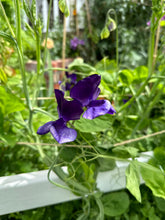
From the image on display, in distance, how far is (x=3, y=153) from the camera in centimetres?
89

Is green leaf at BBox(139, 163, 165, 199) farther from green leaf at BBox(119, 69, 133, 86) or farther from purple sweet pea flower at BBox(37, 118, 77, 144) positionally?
green leaf at BBox(119, 69, 133, 86)

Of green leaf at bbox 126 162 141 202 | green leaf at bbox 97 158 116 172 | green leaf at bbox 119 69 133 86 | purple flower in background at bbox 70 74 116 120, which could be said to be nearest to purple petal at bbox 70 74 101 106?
purple flower in background at bbox 70 74 116 120

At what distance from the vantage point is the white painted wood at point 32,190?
0.60 meters

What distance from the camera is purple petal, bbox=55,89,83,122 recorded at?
405mm

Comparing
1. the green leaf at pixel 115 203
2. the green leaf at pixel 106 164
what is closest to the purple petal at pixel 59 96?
the green leaf at pixel 106 164

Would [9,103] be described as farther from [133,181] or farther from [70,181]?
[133,181]

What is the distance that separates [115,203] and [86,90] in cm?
47

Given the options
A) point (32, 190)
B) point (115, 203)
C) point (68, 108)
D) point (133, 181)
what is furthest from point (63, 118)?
point (115, 203)

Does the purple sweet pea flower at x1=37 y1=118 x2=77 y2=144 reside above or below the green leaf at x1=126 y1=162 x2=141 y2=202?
above

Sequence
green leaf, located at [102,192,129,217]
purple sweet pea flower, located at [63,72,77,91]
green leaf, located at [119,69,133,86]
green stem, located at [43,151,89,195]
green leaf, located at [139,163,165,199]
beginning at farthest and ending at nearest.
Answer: purple sweet pea flower, located at [63,72,77,91], green leaf, located at [119,69,133,86], green leaf, located at [102,192,129,217], green stem, located at [43,151,89,195], green leaf, located at [139,163,165,199]

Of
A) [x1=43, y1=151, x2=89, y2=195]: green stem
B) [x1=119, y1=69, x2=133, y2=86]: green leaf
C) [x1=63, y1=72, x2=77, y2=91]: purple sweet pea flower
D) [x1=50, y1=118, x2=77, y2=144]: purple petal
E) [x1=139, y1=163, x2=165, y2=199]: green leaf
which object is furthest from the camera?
[x1=63, y1=72, x2=77, y2=91]: purple sweet pea flower

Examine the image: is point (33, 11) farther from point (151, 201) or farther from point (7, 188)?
point (151, 201)

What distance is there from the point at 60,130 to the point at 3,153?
594 mm

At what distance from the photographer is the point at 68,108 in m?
0.41
